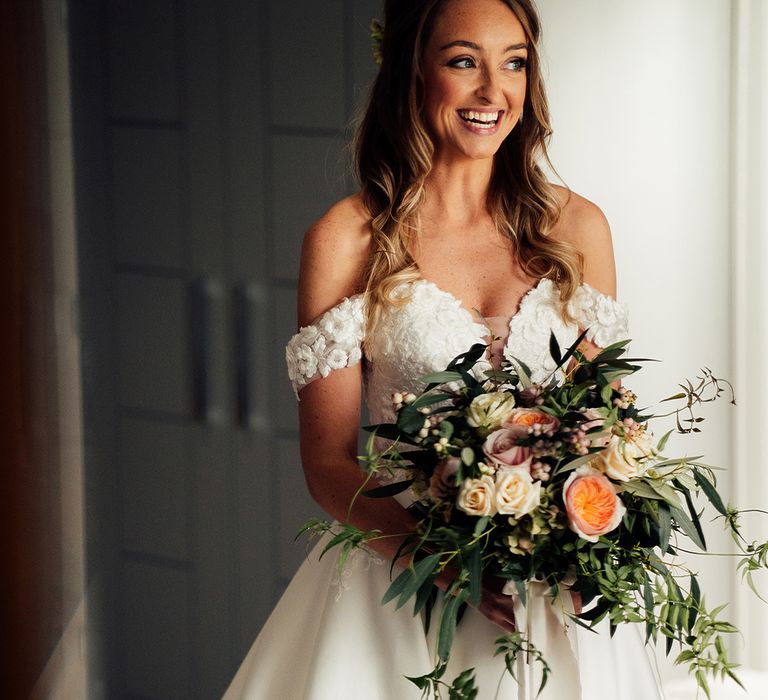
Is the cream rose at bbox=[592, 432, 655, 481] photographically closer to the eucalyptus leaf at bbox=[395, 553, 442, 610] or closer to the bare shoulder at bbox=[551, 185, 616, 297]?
the eucalyptus leaf at bbox=[395, 553, 442, 610]

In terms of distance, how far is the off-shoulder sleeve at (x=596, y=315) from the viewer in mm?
1974

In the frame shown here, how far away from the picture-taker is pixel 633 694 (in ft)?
5.96

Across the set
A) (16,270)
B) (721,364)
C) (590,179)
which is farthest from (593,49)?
(16,270)

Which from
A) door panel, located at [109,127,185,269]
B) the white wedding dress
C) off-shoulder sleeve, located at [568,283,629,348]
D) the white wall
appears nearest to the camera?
the white wedding dress

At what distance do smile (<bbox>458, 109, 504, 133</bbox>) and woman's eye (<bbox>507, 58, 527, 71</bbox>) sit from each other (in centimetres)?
10

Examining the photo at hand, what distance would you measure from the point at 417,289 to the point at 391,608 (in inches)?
23.8

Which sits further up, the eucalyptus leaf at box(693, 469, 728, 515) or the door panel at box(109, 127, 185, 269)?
the door panel at box(109, 127, 185, 269)

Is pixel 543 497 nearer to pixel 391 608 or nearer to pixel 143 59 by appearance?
pixel 391 608

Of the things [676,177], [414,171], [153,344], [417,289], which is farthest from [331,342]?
[153,344]

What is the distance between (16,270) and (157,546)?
3.33 ft

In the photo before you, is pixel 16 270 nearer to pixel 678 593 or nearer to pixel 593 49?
pixel 593 49

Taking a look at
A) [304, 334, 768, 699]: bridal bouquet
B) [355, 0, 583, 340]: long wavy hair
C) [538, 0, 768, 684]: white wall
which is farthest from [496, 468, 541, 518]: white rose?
[538, 0, 768, 684]: white wall

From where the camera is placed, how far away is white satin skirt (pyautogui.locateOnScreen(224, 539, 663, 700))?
1.58 m

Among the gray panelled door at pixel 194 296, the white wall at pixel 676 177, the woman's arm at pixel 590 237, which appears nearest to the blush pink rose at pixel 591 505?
the woman's arm at pixel 590 237
